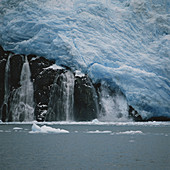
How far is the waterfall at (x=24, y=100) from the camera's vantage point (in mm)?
22500

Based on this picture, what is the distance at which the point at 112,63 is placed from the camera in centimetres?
2211

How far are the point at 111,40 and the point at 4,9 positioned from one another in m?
9.00

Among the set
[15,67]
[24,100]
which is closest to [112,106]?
[24,100]

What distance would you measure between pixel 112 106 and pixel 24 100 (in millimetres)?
6868

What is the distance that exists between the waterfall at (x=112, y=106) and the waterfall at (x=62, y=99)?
2404mm

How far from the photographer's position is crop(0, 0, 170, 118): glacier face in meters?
21.6

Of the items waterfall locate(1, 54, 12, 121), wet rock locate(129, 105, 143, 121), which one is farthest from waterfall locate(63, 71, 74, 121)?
waterfall locate(1, 54, 12, 121)

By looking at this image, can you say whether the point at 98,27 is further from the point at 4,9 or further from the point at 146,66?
the point at 4,9

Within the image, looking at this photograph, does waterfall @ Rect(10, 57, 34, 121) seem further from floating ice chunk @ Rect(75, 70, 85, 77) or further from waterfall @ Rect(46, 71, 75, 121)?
floating ice chunk @ Rect(75, 70, 85, 77)

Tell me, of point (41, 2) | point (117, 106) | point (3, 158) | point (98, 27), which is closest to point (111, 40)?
point (98, 27)

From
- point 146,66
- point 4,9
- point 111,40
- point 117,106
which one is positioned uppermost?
point 4,9

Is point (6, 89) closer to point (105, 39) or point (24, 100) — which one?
point (24, 100)

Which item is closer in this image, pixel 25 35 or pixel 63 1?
pixel 25 35

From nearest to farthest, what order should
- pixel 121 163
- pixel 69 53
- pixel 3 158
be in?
pixel 121 163, pixel 3 158, pixel 69 53
